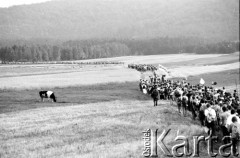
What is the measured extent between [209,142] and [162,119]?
24.9 feet

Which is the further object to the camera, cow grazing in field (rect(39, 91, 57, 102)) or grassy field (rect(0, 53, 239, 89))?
grassy field (rect(0, 53, 239, 89))

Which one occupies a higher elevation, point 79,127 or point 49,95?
point 49,95

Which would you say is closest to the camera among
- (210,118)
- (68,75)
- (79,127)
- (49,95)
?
(210,118)

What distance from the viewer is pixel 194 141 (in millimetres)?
19016

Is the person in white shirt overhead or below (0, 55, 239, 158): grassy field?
overhead

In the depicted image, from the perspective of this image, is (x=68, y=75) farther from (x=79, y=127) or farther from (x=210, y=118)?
(x=210, y=118)

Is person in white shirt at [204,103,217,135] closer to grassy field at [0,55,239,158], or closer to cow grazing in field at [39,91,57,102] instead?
grassy field at [0,55,239,158]

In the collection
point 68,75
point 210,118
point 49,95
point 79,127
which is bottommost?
point 79,127

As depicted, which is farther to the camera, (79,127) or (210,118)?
(79,127)

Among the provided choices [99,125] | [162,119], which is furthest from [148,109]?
[99,125]

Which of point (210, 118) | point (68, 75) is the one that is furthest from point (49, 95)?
point (68, 75)

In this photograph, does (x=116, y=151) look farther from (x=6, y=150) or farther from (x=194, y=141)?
(x=6, y=150)

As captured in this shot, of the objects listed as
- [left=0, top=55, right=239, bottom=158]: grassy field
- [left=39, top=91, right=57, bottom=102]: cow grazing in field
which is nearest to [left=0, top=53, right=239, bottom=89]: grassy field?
[left=39, top=91, right=57, bottom=102]: cow grazing in field

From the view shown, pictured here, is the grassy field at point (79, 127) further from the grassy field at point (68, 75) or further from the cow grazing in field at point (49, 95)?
the grassy field at point (68, 75)
